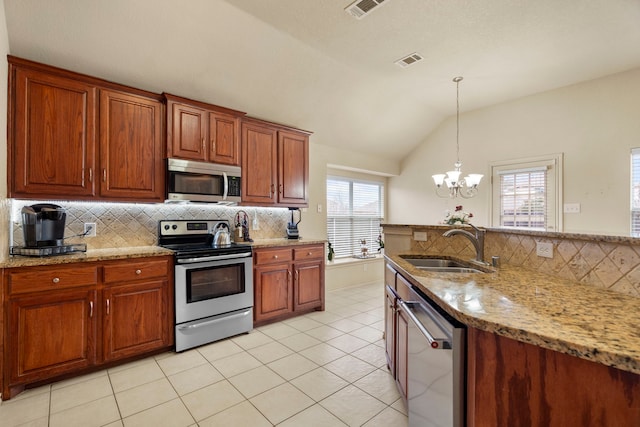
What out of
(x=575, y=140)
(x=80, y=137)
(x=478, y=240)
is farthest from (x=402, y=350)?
(x=575, y=140)

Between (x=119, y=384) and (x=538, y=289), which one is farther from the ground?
(x=538, y=289)

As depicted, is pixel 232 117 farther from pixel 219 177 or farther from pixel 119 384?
pixel 119 384

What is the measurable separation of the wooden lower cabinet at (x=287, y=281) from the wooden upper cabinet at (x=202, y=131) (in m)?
1.17

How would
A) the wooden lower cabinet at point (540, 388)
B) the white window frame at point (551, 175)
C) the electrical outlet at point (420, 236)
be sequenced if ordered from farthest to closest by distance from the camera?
the white window frame at point (551, 175) < the electrical outlet at point (420, 236) < the wooden lower cabinet at point (540, 388)

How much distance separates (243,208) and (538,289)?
319 cm

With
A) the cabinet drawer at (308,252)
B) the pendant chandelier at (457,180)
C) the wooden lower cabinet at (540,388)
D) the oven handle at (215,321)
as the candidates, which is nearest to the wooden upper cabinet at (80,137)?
the oven handle at (215,321)

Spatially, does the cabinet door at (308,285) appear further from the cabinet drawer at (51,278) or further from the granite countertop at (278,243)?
the cabinet drawer at (51,278)

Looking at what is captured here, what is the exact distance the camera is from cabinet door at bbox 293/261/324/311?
361 cm

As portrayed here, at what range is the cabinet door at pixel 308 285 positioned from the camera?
11.8 feet

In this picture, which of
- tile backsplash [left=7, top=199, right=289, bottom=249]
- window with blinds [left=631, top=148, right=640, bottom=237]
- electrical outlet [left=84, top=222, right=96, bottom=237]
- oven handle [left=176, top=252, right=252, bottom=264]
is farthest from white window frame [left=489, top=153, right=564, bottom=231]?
electrical outlet [left=84, top=222, right=96, bottom=237]

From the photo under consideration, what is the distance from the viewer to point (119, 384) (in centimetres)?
217

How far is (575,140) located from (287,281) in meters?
4.19

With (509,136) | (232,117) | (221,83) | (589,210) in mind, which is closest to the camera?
(221,83)

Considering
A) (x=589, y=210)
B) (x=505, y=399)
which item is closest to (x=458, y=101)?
(x=589, y=210)
